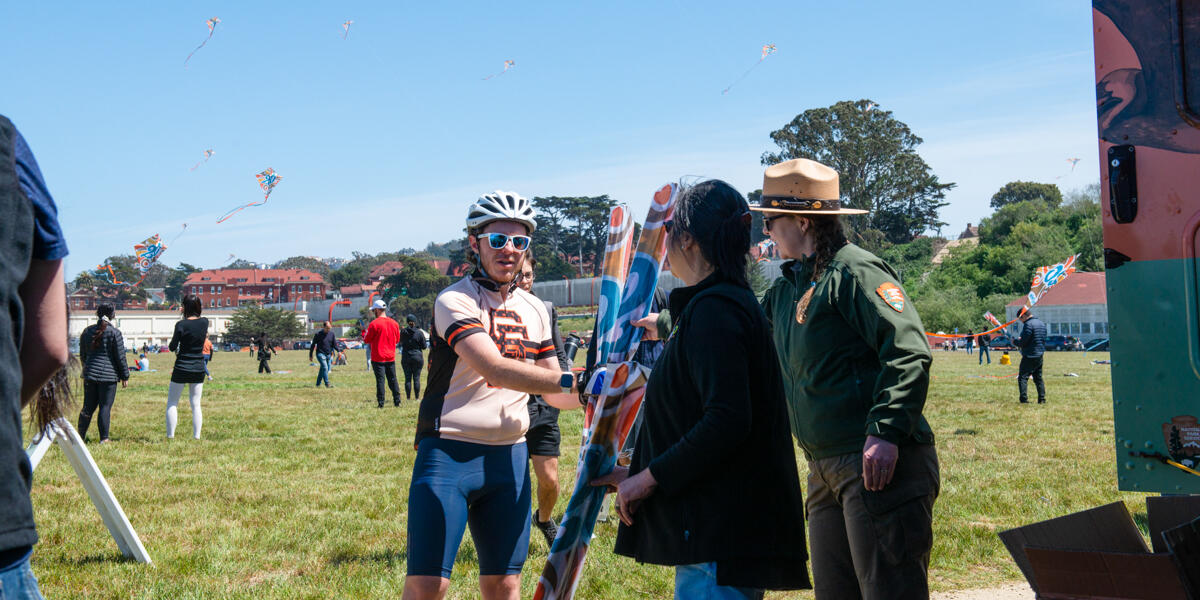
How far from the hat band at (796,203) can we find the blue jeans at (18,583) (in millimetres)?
2526

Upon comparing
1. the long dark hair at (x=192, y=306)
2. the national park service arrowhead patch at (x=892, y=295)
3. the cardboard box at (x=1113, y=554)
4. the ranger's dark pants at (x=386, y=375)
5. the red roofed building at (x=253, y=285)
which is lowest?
the ranger's dark pants at (x=386, y=375)

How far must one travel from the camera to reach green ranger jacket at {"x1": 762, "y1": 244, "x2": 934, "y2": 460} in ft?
9.21

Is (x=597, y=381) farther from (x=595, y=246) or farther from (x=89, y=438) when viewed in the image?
(x=595, y=246)

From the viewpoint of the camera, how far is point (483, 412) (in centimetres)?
333

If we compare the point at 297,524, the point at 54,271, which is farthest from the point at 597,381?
the point at 297,524

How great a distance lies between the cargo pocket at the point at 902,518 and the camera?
9.29ft

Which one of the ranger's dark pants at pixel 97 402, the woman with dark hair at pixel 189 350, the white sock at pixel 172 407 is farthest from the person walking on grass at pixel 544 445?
the ranger's dark pants at pixel 97 402

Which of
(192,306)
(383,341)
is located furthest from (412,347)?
(192,306)

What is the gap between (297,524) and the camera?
6953 millimetres

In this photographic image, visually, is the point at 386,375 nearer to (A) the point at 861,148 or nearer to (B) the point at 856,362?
(B) the point at 856,362

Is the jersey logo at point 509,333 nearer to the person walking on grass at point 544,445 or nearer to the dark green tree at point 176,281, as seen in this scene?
the person walking on grass at point 544,445

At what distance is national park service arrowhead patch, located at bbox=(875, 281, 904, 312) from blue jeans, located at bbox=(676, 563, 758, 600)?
109 cm

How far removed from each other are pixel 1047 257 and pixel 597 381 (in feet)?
272

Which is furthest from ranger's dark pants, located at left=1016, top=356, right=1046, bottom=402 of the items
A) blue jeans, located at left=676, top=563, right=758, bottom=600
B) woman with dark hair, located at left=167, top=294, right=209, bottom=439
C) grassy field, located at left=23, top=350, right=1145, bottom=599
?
blue jeans, located at left=676, top=563, right=758, bottom=600
